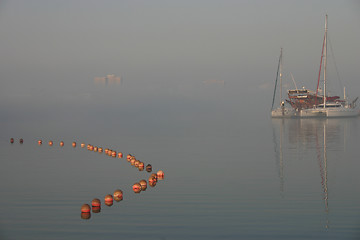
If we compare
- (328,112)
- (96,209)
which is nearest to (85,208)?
(96,209)

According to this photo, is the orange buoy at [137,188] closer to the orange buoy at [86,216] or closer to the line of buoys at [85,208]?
the line of buoys at [85,208]

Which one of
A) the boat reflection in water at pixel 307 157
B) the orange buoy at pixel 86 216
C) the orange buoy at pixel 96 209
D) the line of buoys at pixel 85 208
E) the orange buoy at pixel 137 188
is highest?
the line of buoys at pixel 85 208

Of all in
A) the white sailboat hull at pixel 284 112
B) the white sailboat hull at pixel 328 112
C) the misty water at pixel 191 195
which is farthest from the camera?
the white sailboat hull at pixel 284 112

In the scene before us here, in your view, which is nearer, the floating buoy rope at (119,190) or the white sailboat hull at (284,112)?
the floating buoy rope at (119,190)

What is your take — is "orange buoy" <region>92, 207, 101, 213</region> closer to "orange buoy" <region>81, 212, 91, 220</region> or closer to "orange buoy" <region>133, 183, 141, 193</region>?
"orange buoy" <region>81, 212, 91, 220</region>

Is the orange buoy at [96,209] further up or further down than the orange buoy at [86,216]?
further down

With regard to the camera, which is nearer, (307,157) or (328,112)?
(307,157)

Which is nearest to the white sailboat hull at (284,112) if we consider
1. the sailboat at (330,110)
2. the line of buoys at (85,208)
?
the sailboat at (330,110)

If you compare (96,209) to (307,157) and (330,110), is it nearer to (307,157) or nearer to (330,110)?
(307,157)

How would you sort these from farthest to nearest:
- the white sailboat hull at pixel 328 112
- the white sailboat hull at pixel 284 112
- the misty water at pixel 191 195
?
the white sailboat hull at pixel 284 112 → the white sailboat hull at pixel 328 112 → the misty water at pixel 191 195

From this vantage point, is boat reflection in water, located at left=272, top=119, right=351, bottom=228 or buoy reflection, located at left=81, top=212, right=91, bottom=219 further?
boat reflection in water, located at left=272, top=119, right=351, bottom=228

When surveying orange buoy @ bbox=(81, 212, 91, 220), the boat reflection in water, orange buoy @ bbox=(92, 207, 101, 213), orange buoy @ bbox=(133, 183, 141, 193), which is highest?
orange buoy @ bbox=(81, 212, 91, 220)

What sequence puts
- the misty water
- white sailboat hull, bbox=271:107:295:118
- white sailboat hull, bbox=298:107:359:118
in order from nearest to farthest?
the misty water, white sailboat hull, bbox=298:107:359:118, white sailboat hull, bbox=271:107:295:118

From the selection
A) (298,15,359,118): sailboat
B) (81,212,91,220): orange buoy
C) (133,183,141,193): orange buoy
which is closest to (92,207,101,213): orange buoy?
(81,212,91,220): orange buoy
